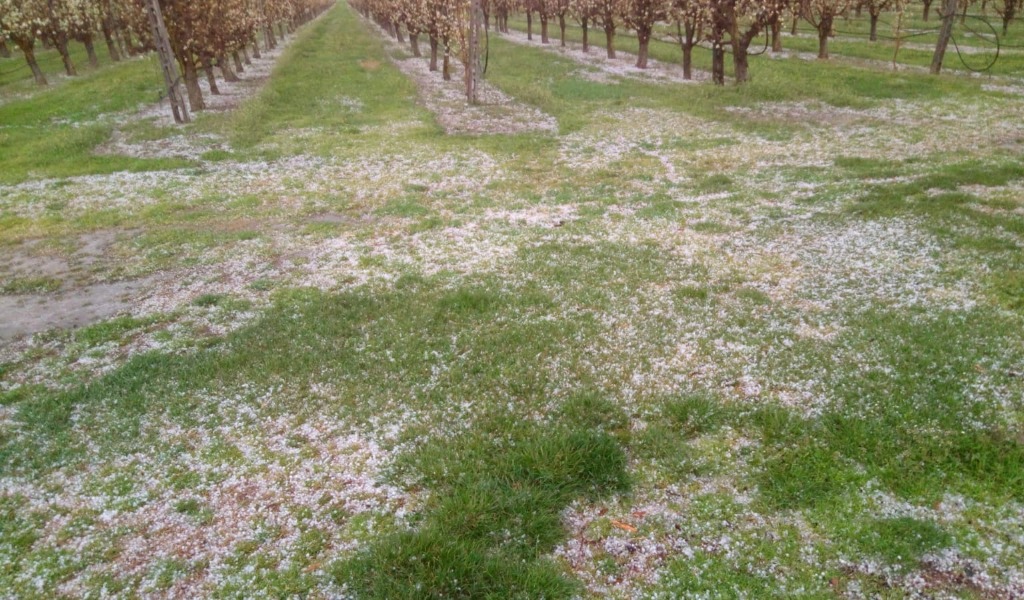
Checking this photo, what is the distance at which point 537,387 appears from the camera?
25.5 feet

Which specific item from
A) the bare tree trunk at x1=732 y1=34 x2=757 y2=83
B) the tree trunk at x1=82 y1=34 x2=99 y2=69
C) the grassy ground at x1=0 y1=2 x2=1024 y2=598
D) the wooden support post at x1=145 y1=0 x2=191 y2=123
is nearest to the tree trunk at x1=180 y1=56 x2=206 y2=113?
the wooden support post at x1=145 y1=0 x2=191 y2=123

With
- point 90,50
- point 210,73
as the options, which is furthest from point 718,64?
point 90,50

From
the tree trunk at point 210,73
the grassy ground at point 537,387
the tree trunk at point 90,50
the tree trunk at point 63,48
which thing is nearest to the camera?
the grassy ground at point 537,387

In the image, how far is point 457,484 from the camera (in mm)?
6152

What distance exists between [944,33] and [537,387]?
31319mm

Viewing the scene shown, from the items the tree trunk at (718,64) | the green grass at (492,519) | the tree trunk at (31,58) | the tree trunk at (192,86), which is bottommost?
the green grass at (492,519)

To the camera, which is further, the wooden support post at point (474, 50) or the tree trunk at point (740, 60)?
the tree trunk at point (740, 60)

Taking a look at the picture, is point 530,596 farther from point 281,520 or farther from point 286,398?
point 286,398

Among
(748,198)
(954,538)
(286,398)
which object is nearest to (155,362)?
(286,398)

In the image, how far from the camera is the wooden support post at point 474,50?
25411 millimetres

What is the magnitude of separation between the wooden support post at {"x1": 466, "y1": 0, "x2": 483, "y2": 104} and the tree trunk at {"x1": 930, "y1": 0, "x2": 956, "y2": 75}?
69.3 feet

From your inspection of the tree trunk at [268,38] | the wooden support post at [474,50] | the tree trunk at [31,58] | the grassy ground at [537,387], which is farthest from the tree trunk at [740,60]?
the tree trunk at [268,38]

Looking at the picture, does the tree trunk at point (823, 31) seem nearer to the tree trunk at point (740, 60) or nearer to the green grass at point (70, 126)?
the tree trunk at point (740, 60)

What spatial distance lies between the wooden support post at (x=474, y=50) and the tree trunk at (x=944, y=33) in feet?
69.3
